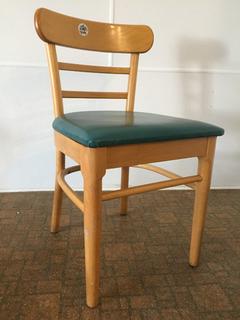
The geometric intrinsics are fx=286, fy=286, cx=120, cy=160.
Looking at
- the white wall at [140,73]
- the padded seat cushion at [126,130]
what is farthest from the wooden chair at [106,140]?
the white wall at [140,73]

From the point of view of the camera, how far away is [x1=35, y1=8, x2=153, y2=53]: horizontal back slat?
2.74 feet

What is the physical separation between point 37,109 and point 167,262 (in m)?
0.90

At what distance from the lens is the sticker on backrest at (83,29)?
0.94 m

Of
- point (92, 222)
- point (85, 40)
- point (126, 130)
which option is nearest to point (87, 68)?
point (85, 40)

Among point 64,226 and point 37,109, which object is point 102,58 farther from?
point 64,226

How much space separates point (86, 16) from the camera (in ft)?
4.16

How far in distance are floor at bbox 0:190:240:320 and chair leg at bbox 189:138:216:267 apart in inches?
2.4

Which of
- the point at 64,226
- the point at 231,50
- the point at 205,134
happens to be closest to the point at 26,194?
the point at 64,226

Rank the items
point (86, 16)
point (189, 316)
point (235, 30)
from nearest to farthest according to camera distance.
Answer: point (189, 316), point (86, 16), point (235, 30)

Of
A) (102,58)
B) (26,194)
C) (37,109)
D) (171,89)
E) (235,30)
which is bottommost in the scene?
(26,194)

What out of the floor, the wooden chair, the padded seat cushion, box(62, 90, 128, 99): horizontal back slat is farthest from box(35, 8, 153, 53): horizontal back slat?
the floor

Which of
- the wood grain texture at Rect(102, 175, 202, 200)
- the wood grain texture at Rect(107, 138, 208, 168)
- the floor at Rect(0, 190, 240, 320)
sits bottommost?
the floor at Rect(0, 190, 240, 320)

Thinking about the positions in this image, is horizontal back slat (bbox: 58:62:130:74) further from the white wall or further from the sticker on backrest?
the white wall

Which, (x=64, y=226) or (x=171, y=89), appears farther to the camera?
(x=171, y=89)
